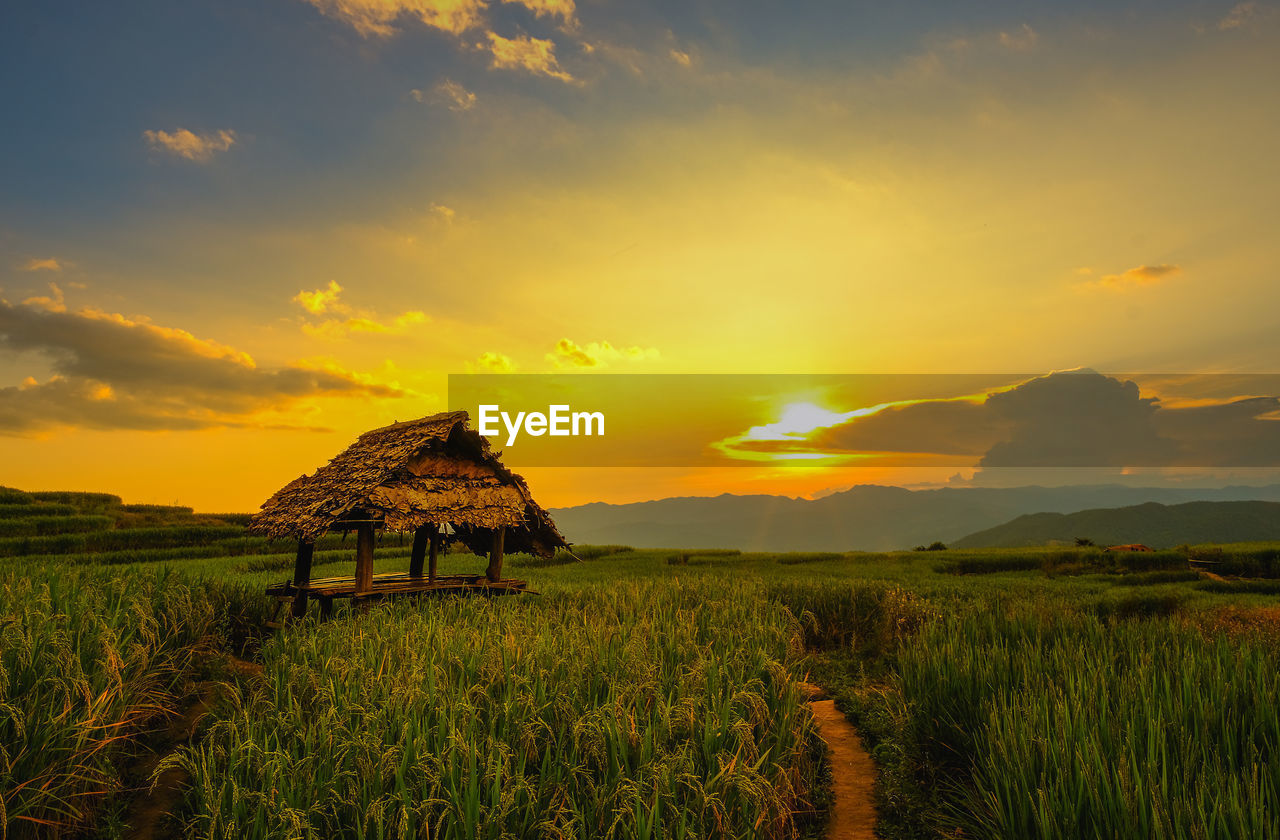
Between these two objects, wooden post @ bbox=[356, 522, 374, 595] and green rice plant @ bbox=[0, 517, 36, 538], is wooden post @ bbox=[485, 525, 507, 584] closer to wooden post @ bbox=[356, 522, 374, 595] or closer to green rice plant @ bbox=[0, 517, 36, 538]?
wooden post @ bbox=[356, 522, 374, 595]

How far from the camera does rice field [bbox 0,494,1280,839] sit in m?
4.55

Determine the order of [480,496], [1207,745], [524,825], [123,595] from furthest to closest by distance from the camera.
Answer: [480,496] < [123,595] < [1207,745] < [524,825]

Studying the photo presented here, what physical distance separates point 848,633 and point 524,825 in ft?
40.5

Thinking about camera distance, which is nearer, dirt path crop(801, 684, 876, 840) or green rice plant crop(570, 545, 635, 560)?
dirt path crop(801, 684, 876, 840)

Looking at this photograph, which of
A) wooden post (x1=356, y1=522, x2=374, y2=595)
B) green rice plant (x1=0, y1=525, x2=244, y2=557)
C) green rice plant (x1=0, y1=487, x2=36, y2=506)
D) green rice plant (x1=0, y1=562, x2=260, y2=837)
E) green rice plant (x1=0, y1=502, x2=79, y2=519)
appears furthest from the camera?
green rice plant (x1=0, y1=487, x2=36, y2=506)

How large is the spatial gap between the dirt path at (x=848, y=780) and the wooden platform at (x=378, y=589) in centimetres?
756

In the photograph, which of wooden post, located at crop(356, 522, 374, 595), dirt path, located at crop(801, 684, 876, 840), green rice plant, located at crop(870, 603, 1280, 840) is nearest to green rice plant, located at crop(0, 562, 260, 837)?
wooden post, located at crop(356, 522, 374, 595)

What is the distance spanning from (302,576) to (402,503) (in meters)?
3.36

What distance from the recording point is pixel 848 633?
50.3 feet

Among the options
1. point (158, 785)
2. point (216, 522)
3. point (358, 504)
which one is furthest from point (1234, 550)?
point (216, 522)

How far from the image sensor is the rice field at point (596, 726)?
4.55 meters

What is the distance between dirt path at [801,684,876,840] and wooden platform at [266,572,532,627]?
7556 mm

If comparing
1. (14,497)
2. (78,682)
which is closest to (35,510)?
(14,497)

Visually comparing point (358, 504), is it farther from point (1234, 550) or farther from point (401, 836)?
point (1234, 550)
